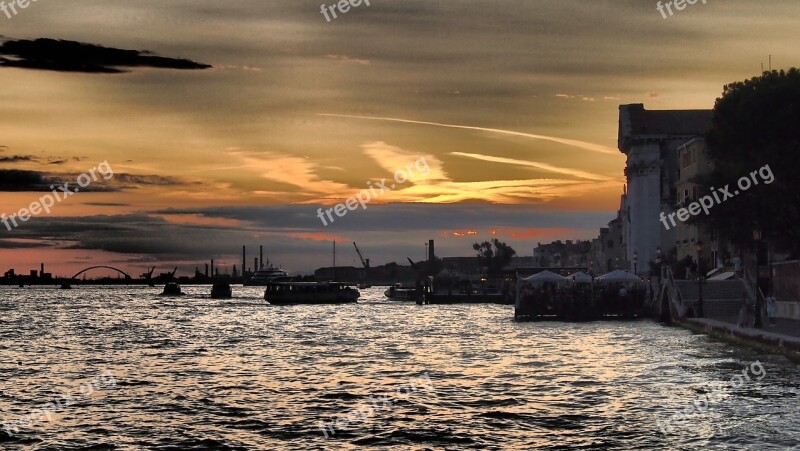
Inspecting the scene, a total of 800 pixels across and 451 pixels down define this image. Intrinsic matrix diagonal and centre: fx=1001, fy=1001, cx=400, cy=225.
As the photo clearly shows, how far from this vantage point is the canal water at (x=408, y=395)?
24859 millimetres

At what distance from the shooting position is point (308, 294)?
156 meters

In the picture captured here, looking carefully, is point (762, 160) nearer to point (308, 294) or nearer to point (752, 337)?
point (752, 337)

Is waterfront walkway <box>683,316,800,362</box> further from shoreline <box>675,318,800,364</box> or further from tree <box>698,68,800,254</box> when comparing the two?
tree <box>698,68,800,254</box>

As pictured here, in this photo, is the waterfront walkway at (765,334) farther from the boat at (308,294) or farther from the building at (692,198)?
the boat at (308,294)

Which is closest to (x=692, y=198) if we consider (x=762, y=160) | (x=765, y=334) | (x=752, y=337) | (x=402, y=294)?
(x=762, y=160)

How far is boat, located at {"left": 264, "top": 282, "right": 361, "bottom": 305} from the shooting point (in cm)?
15412

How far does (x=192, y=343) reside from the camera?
63.9 metres

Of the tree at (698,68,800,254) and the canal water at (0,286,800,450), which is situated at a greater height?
the tree at (698,68,800,254)

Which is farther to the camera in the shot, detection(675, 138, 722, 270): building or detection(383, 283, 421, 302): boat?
detection(383, 283, 421, 302): boat

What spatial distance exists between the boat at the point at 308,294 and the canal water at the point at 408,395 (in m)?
Answer: 93.2

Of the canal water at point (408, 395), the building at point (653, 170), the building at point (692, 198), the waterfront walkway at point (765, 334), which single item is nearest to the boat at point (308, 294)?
the building at point (653, 170)

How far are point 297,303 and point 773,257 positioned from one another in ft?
303

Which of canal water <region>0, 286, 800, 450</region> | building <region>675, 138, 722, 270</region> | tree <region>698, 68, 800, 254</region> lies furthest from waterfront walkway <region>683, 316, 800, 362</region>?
building <region>675, 138, 722, 270</region>

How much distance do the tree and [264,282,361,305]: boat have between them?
96.6m
